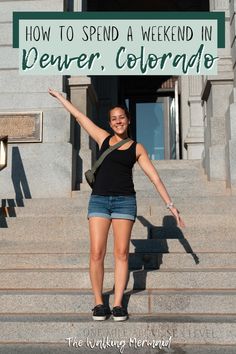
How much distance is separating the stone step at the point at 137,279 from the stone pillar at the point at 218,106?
406 cm

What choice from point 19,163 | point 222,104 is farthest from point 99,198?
point 222,104

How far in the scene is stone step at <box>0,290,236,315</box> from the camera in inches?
166

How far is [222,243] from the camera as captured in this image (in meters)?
5.68

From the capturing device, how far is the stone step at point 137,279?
4684 mm

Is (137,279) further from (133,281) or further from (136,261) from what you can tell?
(136,261)

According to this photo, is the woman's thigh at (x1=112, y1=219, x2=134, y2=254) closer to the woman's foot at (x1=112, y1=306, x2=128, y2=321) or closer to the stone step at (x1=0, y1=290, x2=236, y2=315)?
the woman's foot at (x1=112, y1=306, x2=128, y2=321)

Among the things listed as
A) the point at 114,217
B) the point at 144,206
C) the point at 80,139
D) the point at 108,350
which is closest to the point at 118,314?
the point at 108,350

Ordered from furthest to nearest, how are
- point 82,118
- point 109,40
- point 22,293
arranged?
1. point 109,40
2. point 22,293
3. point 82,118

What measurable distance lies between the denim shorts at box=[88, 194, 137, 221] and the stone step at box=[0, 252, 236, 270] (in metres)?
1.38

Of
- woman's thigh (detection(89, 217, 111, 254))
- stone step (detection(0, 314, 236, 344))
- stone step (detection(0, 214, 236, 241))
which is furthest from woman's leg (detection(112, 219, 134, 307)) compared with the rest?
stone step (detection(0, 214, 236, 241))

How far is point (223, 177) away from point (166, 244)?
351cm

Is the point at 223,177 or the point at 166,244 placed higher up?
the point at 223,177

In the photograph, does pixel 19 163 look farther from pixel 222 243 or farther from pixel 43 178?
pixel 222 243

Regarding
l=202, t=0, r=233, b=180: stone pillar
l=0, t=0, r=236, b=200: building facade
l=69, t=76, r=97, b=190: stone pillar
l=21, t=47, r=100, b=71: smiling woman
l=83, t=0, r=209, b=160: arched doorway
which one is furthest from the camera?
l=83, t=0, r=209, b=160: arched doorway
